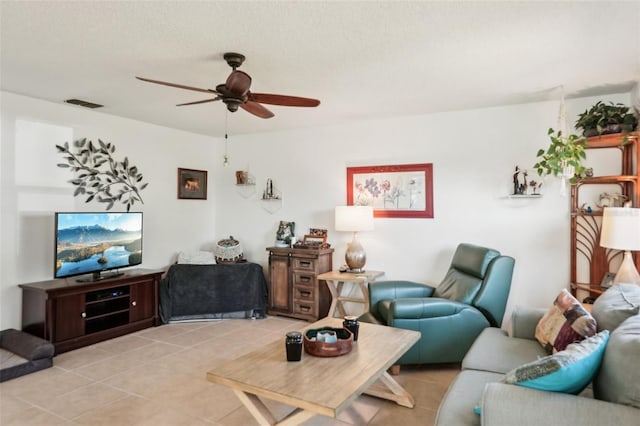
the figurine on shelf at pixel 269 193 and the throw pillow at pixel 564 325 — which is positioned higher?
the figurine on shelf at pixel 269 193

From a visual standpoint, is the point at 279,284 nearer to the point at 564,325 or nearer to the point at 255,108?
the point at 255,108

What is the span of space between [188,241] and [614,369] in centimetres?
496

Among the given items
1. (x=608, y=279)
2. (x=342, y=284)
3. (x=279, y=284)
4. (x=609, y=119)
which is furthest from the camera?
(x=279, y=284)

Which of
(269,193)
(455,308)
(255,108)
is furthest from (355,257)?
(255,108)

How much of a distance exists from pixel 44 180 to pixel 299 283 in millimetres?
2856

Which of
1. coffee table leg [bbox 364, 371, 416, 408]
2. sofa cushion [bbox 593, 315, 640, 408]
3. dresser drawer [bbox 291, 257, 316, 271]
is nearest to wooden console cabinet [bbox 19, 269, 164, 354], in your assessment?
dresser drawer [bbox 291, 257, 316, 271]

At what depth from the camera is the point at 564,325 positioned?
7.30ft

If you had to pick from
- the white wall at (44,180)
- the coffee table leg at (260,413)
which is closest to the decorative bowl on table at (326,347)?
A: the coffee table leg at (260,413)

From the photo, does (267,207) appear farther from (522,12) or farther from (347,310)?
(522,12)

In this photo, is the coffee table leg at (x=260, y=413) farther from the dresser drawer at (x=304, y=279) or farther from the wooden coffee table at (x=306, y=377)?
the dresser drawer at (x=304, y=279)

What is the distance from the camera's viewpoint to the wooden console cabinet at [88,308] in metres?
3.63

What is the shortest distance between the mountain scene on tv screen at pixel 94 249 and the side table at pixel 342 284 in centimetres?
210

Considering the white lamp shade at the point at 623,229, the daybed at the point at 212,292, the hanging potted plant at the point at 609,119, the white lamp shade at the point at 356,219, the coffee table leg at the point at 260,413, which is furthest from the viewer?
the daybed at the point at 212,292

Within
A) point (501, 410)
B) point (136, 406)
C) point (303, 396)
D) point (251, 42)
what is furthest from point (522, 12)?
point (136, 406)
